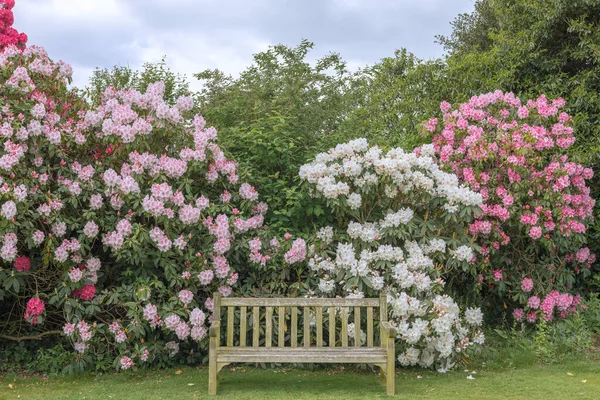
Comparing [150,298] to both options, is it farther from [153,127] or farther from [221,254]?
[153,127]

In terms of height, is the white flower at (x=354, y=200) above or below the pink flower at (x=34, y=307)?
above

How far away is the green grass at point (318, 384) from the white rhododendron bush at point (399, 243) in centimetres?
43

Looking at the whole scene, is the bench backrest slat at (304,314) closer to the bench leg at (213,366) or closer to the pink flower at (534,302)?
the bench leg at (213,366)

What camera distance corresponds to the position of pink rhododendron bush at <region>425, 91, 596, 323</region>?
733 centimetres

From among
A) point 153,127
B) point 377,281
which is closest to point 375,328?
point 377,281

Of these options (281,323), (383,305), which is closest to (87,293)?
(281,323)

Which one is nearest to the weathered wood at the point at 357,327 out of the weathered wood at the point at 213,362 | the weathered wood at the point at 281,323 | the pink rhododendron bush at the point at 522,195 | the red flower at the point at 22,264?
the weathered wood at the point at 281,323

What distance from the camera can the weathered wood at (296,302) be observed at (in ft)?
18.7

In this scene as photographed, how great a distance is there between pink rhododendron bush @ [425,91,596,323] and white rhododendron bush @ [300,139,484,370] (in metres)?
0.69

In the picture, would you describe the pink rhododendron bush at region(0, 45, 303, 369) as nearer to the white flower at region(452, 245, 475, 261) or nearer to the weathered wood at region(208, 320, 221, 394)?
the weathered wood at region(208, 320, 221, 394)

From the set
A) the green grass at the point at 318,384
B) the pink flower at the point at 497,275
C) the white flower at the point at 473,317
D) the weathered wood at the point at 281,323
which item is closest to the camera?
the green grass at the point at 318,384

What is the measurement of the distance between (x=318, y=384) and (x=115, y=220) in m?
2.31

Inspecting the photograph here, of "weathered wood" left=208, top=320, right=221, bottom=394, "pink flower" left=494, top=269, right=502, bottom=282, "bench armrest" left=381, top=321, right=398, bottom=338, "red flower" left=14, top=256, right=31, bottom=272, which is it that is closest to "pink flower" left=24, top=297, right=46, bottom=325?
"red flower" left=14, top=256, right=31, bottom=272

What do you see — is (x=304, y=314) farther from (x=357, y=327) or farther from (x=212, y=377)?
(x=212, y=377)
